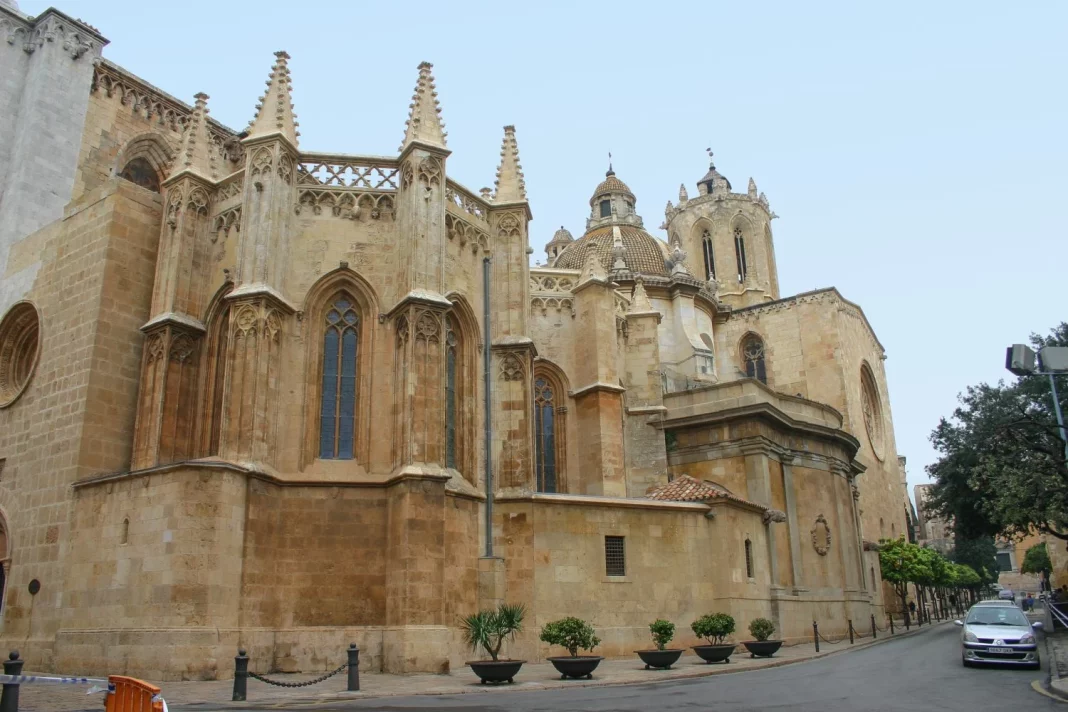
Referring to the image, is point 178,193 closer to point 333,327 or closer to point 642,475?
point 333,327

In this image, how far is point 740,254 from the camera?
2450 inches

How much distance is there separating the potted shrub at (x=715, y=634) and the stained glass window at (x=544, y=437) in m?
8.40

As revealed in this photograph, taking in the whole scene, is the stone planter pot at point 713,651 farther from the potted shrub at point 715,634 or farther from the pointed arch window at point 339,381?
the pointed arch window at point 339,381

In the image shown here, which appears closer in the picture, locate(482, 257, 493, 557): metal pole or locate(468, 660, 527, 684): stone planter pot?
locate(468, 660, 527, 684): stone planter pot

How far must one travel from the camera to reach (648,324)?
32062mm

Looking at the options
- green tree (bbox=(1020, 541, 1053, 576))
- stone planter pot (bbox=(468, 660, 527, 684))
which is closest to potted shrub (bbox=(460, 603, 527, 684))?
stone planter pot (bbox=(468, 660, 527, 684))

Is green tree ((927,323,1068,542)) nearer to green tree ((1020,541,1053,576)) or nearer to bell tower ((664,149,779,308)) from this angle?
bell tower ((664,149,779,308))

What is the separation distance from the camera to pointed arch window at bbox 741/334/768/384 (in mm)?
48875

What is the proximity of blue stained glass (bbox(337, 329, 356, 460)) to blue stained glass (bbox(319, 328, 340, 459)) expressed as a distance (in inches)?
6.2

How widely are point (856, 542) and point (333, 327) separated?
2437 cm

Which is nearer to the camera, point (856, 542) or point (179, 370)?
point (179, 370)

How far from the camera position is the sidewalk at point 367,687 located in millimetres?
12523

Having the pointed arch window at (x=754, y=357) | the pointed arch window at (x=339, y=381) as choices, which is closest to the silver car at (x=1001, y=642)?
the pointed arch window at (x=339, y=381)

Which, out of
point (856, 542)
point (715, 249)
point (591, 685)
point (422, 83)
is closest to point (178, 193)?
point (422, 83)
